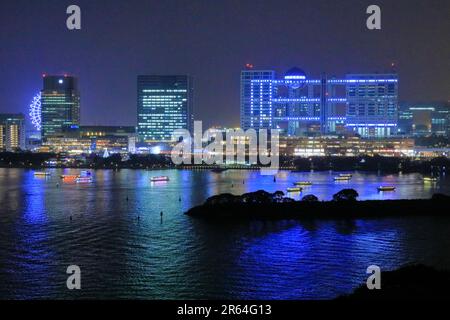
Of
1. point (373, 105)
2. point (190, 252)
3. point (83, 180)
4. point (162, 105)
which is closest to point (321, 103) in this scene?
point (373, 105)

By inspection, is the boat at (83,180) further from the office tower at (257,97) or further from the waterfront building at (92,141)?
the office tower at (257,97)

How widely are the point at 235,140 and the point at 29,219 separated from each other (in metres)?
36.7

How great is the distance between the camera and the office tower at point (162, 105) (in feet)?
206

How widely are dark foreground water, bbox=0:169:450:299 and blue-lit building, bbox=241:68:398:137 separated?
40.5 meters

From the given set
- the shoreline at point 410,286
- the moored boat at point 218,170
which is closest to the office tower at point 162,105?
the moored boat at point 218,170

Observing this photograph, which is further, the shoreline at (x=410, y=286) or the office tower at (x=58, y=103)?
the office tower at (x=58, y=103)

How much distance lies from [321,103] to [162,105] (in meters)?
18.5

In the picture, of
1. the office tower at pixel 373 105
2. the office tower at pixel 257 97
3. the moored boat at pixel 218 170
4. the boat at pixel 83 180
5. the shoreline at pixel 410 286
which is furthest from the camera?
the office tower at pixel 257 97

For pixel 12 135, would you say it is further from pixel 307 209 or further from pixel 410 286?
pixel 410 286

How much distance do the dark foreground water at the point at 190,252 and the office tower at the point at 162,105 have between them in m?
47.1

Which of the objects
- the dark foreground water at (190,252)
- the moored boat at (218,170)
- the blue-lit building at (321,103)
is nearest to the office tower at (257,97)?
the blue-lit building at (321,103)

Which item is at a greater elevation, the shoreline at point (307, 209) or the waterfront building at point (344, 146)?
the waterfront building at point (344, 146)

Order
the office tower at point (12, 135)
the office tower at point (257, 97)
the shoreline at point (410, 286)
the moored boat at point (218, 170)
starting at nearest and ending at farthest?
the shoreline at point (410, 286)
the moored boat at point (218, 170)
the office tower at point (257, 97)
the office tower at point (12, 135)

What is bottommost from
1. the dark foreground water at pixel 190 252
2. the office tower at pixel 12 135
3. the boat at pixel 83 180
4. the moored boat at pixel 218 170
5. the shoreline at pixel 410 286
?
the dark foreground water at pixel 190 252
